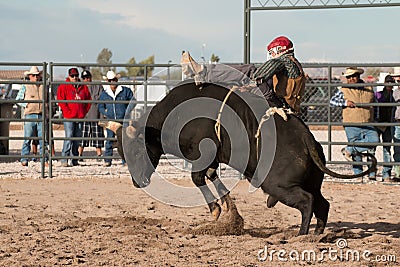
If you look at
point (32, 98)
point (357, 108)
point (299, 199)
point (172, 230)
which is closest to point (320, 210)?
point (299, 199)

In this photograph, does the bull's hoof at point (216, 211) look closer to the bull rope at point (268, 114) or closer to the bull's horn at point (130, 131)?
the bull rope at point (268, 114)

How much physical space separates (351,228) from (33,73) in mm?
6817

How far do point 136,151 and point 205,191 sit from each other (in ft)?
2.53

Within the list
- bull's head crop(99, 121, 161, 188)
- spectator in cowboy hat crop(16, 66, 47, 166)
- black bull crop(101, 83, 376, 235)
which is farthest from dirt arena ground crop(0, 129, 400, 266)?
spectator in cowboy hat crop(16, 66, 47, 166)

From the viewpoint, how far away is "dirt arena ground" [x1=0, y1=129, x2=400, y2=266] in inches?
214

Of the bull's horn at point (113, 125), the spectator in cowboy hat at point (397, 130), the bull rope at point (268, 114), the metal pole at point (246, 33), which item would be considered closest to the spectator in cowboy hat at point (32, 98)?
the metal pole at point (246, 33)

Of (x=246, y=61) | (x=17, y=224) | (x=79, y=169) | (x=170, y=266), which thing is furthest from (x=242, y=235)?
(x=79, y=169)

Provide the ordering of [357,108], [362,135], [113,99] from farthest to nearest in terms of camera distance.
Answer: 1. [113,99]
2. [362,135]
3. [357,108]

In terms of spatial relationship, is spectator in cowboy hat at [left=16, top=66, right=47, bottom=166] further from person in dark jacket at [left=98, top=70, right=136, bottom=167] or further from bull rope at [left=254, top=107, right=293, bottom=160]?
bull rope at [left=254, top=107, right=293, bottom=160]

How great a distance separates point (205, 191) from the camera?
264 inches

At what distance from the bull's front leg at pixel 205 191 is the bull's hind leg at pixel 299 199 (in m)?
0.92

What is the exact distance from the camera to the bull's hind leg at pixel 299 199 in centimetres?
579

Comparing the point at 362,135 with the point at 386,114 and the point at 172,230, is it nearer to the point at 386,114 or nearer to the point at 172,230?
the point at 386,114

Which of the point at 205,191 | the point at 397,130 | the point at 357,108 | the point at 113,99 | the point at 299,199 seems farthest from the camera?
the point at 113,99
